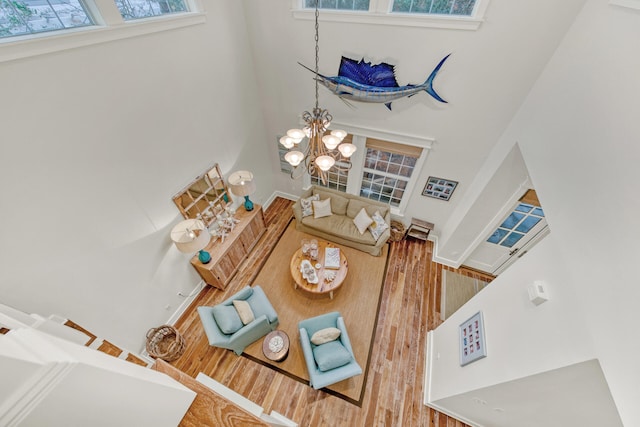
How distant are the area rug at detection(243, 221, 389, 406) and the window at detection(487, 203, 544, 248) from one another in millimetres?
1988

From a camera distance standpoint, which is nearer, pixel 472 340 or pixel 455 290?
pixel 472 340

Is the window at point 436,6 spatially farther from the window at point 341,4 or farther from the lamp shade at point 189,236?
the lamp shade at point 189,236

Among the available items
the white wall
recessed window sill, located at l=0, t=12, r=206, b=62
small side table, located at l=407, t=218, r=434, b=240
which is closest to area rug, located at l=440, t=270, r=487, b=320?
small side table, located at l=407, t=218, r=434, b=240

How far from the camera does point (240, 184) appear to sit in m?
4.27

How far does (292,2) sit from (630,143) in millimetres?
3993

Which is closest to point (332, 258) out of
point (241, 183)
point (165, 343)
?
point (241, 183)

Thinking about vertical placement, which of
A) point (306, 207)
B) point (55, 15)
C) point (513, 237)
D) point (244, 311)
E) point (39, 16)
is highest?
point (513, 237)

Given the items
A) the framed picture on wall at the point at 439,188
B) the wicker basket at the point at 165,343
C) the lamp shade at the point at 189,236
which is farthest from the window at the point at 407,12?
the wicker basket at the point at 165,343

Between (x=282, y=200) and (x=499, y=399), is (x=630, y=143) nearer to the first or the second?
(x=499, y=399)

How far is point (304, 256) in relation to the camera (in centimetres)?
473

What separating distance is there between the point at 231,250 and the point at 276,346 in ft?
5.97

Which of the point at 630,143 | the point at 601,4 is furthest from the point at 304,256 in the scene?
the point at 601,4

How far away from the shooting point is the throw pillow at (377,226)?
195 inches

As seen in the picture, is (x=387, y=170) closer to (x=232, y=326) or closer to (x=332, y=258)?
(x=332, y=258)
